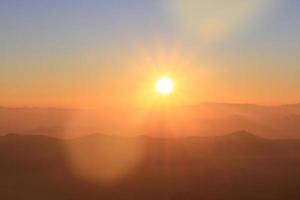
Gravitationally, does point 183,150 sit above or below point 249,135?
below

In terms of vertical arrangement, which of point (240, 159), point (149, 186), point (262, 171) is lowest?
point (149, 186)

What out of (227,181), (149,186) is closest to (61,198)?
(149,186)

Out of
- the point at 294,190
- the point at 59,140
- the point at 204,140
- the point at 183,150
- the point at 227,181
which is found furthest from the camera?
the point at 204,140

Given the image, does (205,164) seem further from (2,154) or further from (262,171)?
(2,154)

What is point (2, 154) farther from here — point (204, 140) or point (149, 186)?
point (204, 140)

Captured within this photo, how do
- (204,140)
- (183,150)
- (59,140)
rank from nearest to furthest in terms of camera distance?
(183,150) < (59,140) < (204,140)

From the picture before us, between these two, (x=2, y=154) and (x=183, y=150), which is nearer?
(x=2, y=154)
